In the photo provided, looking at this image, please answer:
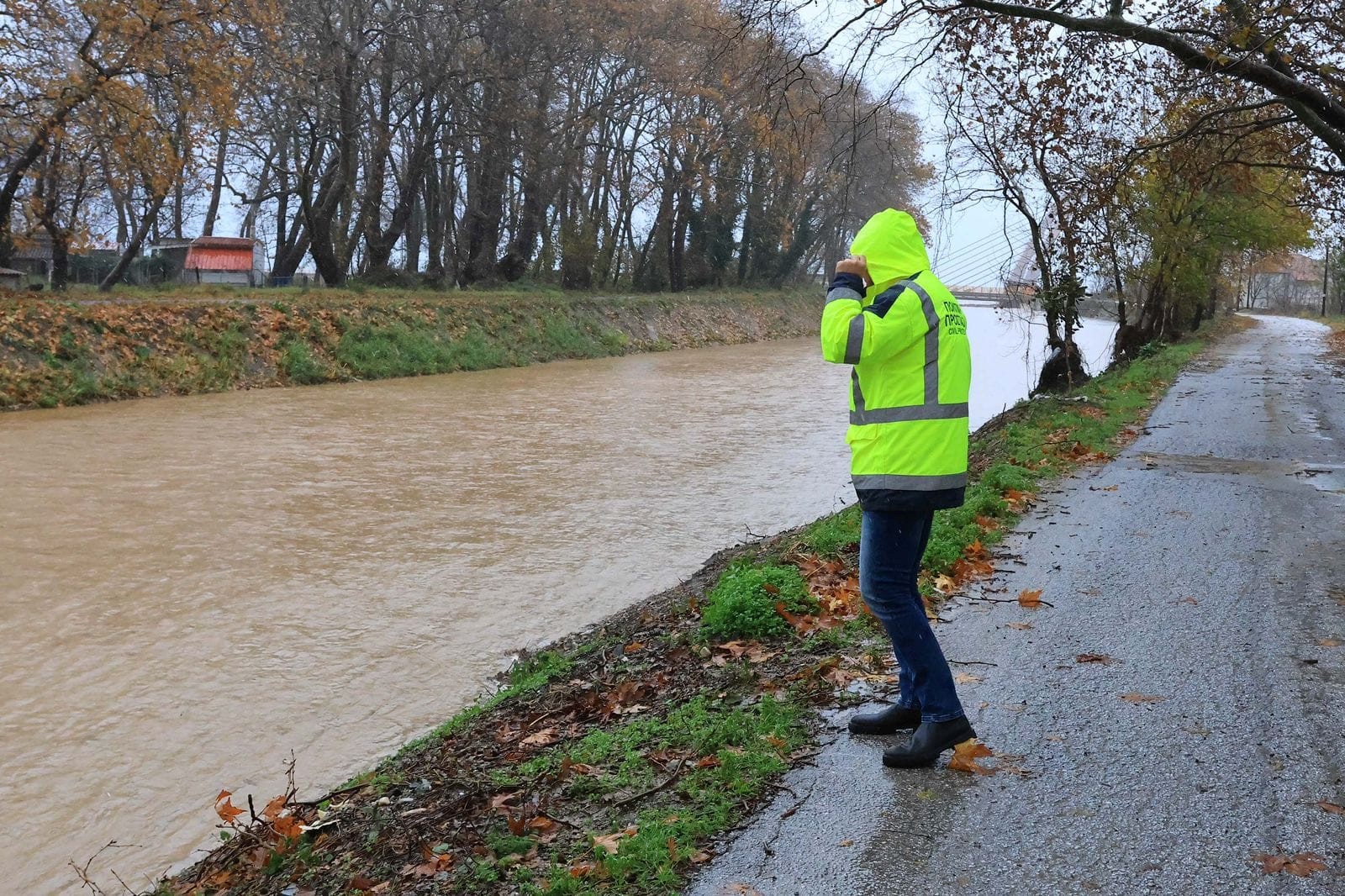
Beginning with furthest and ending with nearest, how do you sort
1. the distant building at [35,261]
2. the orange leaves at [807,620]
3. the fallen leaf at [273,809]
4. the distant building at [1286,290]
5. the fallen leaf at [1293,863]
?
the distant building at [1286,290], the distant building at [35,261], the orange leaves at [807,620], the fallen leaf at [273,809], the fallen leaf at [1293,863]

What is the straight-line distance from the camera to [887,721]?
16.5 ft

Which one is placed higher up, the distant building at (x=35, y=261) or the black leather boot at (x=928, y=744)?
the distant building at (x=35, y=261)

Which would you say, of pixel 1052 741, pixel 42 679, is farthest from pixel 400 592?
pixel 1052 741

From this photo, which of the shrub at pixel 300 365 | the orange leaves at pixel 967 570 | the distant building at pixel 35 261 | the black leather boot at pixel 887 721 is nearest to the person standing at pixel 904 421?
the black leather boot at pixel 887 721

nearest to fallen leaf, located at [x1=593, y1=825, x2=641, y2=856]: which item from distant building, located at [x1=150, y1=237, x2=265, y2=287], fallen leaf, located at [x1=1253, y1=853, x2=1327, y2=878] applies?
fallen leaf, located at [x1=1253, y1=853, x2=1327, y2=878]

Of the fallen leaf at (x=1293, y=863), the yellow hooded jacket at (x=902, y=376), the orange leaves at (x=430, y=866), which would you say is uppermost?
the yellow hooded jacket at (x=902, y=376)

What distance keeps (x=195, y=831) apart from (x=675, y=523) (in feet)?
25.0

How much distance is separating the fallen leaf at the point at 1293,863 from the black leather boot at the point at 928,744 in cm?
115

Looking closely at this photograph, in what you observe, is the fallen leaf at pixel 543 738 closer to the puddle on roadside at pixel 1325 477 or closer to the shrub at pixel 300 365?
the puddle on roadside at pixel 1325 477

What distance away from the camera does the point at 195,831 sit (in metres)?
5.94

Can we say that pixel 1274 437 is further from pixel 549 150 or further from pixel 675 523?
pixel 549 150

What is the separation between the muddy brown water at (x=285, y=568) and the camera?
6.59 meters

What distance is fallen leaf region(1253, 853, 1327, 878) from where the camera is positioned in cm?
386

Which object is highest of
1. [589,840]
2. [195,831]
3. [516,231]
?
[516,231]
